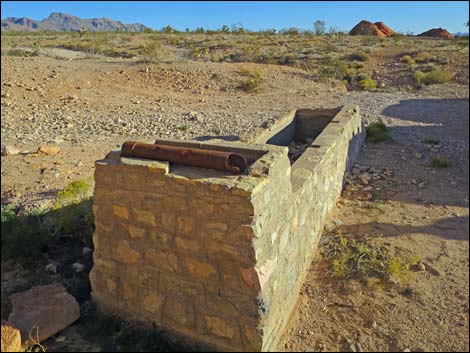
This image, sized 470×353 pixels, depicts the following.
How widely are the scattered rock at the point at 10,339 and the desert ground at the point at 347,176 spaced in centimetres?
28

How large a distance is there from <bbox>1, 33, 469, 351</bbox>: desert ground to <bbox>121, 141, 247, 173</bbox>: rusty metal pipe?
1451 mm

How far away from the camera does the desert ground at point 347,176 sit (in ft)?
11.4

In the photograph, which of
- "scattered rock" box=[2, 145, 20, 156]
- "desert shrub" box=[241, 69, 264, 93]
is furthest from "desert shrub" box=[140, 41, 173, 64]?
"scattered rock" box=[2, 145, 20, 156]

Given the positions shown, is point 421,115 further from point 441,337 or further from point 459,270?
point 441,337

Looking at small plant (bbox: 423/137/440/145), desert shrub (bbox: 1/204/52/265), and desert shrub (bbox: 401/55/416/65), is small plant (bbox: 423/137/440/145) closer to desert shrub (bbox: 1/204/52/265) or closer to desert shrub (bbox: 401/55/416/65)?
desert shrub (bbox: 1/204/52/265)

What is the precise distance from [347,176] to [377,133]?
2602 mm

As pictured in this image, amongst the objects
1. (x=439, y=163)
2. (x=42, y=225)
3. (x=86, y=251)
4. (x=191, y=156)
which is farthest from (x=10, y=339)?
(x=439, y=163)

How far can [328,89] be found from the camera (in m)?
14.9

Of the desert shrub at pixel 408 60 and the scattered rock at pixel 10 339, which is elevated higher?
the desert shrub at pixel 408 60

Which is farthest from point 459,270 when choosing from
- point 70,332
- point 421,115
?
point 421,115

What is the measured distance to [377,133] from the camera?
8.80 meters

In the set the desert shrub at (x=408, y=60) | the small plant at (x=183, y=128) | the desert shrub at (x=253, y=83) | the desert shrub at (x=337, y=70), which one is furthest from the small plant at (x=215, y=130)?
the desert shrub at (x=408, y=60)

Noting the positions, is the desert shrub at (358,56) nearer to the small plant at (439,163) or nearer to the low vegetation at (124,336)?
the small plant at (439,163)

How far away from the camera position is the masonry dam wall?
2748 millimetres
